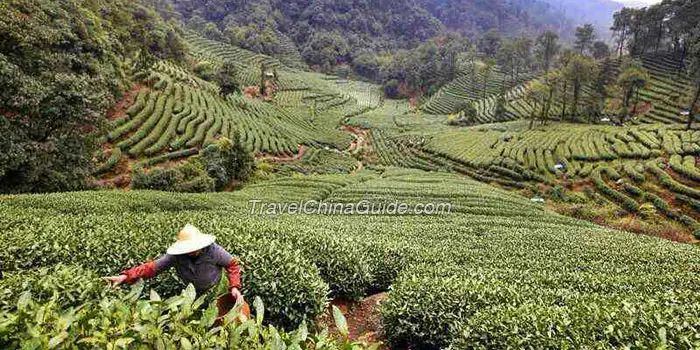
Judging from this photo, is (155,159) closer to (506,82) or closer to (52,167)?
(52,167)

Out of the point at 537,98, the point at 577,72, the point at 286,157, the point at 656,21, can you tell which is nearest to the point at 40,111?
the point at 286,157

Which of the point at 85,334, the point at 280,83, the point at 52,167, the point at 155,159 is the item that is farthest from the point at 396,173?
the point at 280,83

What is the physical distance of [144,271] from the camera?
507 centimetres

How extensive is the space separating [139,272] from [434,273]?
21.1 ft

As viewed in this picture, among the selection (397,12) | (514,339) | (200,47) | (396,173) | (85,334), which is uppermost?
(397,12)

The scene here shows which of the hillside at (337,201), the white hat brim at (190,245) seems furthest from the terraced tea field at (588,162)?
the white hat brim at (190,245)

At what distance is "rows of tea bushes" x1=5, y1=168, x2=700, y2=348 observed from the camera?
554cm

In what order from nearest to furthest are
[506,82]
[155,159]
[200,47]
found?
[155,159], [506,82], [200,47]

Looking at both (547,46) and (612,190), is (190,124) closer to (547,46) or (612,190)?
(612,190)

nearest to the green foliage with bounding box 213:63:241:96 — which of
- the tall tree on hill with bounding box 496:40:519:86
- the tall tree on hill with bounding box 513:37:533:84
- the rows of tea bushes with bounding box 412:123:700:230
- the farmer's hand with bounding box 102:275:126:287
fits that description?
the rows of tea bushes with bounding box 412:123:700:230

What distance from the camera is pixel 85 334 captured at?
111 inches

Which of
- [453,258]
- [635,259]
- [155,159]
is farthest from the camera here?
[155,159]

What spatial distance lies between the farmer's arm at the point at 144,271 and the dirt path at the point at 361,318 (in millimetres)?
3647

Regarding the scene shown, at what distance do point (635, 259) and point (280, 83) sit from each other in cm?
9355
